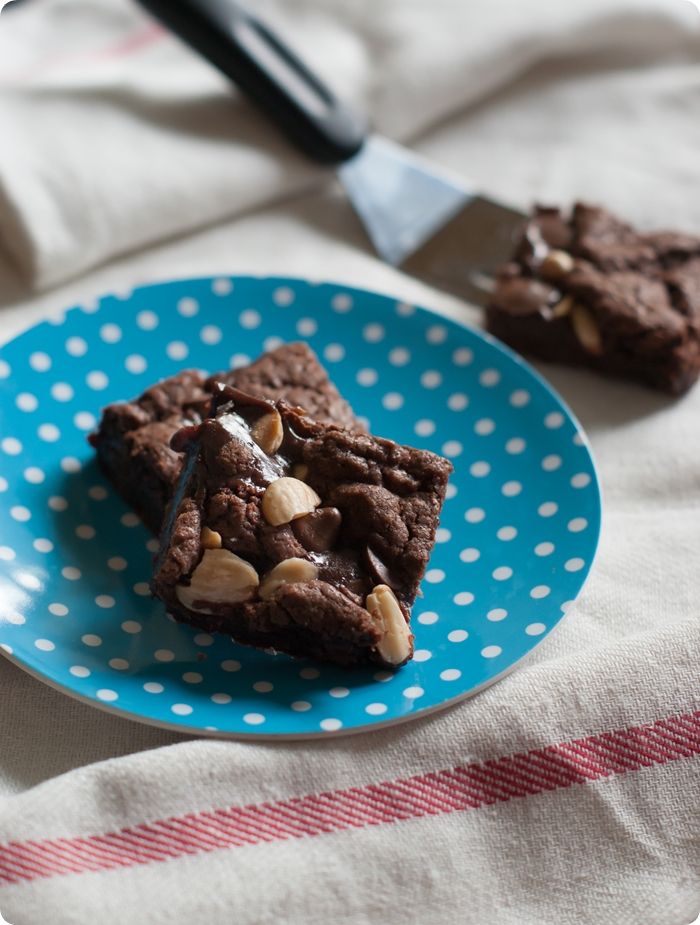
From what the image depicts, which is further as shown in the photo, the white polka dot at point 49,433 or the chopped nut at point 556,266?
the chopped nut at point 556,266

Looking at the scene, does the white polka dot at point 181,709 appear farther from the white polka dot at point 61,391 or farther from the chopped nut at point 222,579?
the white polka dot at point 61,391

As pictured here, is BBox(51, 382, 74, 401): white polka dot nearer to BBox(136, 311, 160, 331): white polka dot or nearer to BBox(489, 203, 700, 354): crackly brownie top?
BBox(136, 311, 160, 331): white polka dot

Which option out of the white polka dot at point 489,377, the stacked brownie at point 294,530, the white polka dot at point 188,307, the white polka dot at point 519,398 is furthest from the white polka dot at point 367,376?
the stacked brownie at point 294,530

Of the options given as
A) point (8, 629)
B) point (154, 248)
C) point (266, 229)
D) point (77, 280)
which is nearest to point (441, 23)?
point (266, 229)

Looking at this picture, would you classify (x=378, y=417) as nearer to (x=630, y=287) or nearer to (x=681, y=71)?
(x=630, y=287)

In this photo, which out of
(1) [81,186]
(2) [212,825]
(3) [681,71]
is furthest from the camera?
(3) [681,71]

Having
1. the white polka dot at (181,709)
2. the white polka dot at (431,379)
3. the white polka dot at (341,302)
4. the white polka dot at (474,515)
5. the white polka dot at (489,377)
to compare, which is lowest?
the white polka dot at (489,377)
